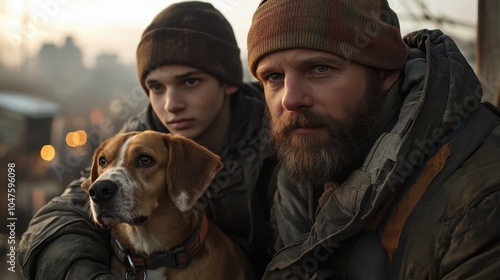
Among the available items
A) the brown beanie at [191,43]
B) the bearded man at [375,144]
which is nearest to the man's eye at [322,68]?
the bearded man at [375,144]

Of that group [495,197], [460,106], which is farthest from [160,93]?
[495,197]

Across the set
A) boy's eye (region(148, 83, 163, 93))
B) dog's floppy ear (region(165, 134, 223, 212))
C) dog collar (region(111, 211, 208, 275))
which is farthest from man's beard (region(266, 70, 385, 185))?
boy's eye (region(148, 83, 163, 93))

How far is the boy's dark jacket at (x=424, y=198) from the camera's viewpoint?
1.97 meters

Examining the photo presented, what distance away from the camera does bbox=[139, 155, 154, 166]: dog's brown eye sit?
2.99 metres

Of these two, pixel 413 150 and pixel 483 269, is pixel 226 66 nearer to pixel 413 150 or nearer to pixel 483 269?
pixel 413 150

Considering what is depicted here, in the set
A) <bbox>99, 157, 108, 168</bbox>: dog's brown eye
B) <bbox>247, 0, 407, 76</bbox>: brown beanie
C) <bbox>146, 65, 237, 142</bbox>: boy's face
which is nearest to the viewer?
<bbox>247, 0, 407, 76</bbox>: brown beanie

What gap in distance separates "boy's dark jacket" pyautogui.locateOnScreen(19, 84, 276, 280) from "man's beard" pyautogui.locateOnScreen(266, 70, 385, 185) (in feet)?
2.77

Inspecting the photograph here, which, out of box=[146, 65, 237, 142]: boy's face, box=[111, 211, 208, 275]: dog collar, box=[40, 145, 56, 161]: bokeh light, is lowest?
box=[40, 145, 56, 161]: bokeh light

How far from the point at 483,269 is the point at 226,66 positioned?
2489 millimetres

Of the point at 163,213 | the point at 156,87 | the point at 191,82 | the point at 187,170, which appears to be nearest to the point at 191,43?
the point at 191,82

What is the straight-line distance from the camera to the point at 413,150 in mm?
2275

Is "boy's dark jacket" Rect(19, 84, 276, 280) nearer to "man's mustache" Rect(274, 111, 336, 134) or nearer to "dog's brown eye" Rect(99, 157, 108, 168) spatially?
"dog's brown eye" Rect(99, 157, 108, 168)

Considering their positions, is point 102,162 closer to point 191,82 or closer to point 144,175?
point 144,175

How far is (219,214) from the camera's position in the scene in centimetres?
364
